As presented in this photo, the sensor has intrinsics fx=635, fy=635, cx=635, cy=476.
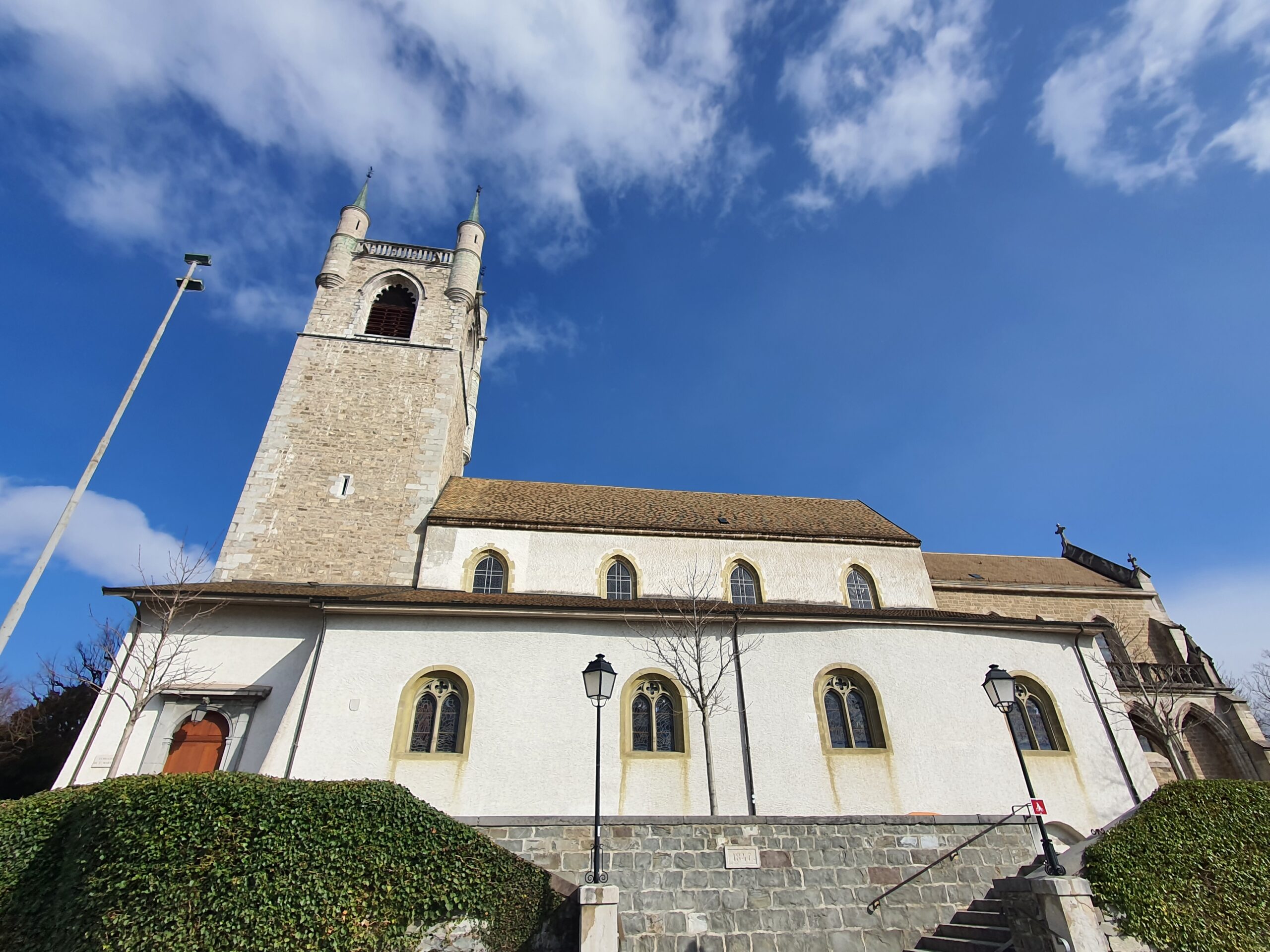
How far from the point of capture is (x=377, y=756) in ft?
40.3

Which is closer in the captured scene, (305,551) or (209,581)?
(209,581)

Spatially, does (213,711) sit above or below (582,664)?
below

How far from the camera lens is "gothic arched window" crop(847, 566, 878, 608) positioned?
61.7ft

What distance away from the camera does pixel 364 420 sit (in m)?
20.2

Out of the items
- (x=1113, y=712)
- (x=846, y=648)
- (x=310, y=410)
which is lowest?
(x=1113, y=712)

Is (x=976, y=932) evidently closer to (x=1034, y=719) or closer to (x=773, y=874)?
(x=773, y=874)

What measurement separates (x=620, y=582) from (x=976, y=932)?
1122 centimetres

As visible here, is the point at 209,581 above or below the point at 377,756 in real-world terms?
above

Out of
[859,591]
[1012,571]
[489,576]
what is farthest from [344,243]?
[1012,571]

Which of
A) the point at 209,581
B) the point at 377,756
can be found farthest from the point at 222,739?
the point at 209,581

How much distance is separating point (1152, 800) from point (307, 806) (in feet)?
38.2

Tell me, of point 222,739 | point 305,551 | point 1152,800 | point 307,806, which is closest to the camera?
point 307,806

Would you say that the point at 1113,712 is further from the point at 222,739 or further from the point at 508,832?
the point at 222,739

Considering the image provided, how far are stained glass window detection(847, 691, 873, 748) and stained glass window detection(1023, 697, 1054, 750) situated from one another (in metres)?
3.93
